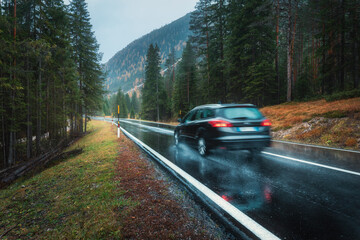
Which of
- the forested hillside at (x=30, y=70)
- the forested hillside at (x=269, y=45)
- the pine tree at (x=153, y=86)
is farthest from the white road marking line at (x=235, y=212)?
the pine tree at (x=153, y=86)

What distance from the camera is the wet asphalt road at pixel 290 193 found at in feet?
6.67

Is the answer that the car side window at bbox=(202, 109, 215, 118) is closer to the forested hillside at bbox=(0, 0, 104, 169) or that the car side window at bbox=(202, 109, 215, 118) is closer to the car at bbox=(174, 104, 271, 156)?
the car at bbox=(174, 104, 271, 156)

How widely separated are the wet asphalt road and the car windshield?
139cm

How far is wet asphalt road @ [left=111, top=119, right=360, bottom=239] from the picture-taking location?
2.03 m

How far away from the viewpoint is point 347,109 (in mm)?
8867

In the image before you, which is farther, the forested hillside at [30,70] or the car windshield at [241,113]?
the forested hillside at [30,70]

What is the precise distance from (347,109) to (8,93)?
67.6ft

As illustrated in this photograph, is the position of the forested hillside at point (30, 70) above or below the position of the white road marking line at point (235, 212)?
above

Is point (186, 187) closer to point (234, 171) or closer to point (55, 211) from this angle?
point (234, 171)

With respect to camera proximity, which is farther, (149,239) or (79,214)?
(79,214)

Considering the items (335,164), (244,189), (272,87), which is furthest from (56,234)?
(272,87)

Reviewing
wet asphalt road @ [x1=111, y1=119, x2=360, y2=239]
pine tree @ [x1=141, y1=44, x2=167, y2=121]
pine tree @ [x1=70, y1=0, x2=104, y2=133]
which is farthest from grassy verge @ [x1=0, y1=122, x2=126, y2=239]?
pine tree @ [x1=141, y1=44, x2=167, y2=121]

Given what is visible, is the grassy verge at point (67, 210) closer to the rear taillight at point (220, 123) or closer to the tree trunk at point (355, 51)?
the rear taillight at point (220, 123)

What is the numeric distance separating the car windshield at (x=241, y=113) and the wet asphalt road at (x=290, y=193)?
139cm
